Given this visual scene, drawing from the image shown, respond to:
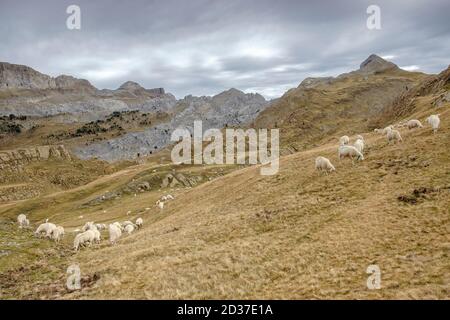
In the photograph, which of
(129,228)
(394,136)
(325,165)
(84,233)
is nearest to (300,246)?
(325,165)

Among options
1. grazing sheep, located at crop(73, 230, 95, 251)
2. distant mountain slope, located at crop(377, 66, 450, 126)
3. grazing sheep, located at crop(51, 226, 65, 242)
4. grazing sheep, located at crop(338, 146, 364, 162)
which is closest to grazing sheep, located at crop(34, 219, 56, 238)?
grazing sheep, located at crop(51, 226, 65, 242)

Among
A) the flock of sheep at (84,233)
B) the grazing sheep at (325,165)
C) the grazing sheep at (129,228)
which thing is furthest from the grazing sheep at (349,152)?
the grazing sheep at (129,228)

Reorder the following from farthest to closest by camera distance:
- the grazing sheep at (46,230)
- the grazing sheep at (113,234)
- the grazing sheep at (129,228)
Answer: the grazing sheep at (129,228), the grazing sheep at (46,230), the grazing sheep at (113,234)

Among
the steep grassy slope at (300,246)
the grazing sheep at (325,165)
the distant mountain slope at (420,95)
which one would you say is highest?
the distant mountain slope at (420,95)

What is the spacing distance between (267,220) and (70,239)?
1132 inches

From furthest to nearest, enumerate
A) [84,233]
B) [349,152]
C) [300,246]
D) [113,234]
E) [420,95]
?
[420,95] < [113,234] < [349,152] < [84,233] < [300,246]

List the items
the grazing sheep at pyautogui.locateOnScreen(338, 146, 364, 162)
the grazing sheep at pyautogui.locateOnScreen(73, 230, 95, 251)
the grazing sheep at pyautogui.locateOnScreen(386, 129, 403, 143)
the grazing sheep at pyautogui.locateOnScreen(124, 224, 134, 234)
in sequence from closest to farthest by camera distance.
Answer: the grazing sheep at pyautogui.locateOnScreen(73, 230, 95, 251)
the grazing sheep at pyautogui.locateOnScreen(338, 146, 364, 162)
the grazing sheep at pyautogui.locateOnScreen(386, 129, 403, 143)
the grazing sheep at pyautogui.locateOnScreen(124, 224, 134, 234)

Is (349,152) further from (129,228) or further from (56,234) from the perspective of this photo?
(56,234)

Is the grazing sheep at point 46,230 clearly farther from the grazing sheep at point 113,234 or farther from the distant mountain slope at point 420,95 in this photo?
the distant mountain slope at point 420,95

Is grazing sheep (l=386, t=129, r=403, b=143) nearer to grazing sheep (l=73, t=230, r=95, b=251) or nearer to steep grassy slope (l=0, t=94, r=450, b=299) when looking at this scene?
steep grassy slope (l=0, t=94, r=450, b=299)

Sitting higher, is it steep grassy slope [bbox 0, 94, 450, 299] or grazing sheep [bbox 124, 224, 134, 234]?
steep grassy slope [bbox 0, 94, 450, 299]

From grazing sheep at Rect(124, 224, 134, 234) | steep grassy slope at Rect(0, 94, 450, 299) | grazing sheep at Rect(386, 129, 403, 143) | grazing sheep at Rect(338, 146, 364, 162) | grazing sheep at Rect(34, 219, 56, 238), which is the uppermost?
grazing sheep at Rect(386, 129, 403, 143)

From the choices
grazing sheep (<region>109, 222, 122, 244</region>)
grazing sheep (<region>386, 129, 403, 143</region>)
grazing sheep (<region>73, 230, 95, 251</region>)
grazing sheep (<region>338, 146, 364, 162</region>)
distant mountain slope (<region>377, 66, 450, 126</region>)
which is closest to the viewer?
grazing sheep (<region>73, 230, 95, 251</region>)

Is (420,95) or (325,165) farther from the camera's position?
(420,95)
